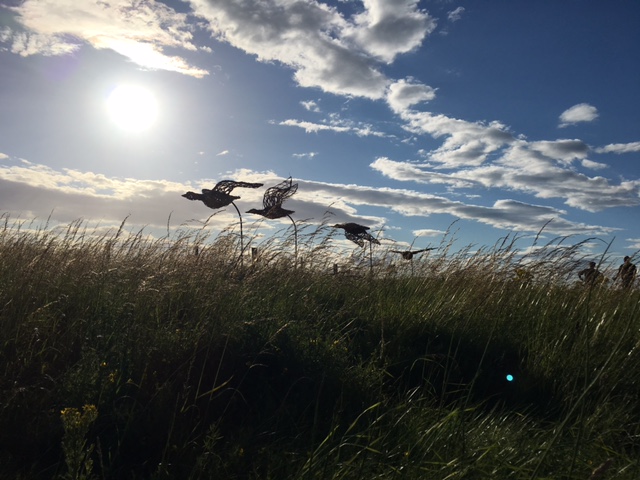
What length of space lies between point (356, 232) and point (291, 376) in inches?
176

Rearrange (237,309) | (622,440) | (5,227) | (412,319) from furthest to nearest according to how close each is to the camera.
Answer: (5,227)
(412,319)
(237,309)
(622,440)

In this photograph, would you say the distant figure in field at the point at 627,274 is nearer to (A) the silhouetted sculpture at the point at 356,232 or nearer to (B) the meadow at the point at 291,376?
(B) the meadow at the point at 291,376

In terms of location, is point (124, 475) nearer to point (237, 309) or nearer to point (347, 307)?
point (237, 309)

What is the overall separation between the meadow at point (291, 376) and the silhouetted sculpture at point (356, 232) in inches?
75.6

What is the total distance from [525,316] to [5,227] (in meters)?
5.60

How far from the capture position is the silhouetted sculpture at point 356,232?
7809mm

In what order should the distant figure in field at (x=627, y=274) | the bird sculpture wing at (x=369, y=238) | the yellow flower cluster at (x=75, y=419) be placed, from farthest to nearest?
the bird sculpture wing at (x=369, y=238) → the distant figure in field at (x=627, y=274) → the yellow flower cluster at (x=75, y=419)

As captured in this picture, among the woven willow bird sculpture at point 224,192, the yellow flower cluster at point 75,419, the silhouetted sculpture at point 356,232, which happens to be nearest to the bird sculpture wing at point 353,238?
the silhouetted sculpture at point 356,232

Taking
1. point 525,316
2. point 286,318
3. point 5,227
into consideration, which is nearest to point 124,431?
point 286,318

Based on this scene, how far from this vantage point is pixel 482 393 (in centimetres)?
409

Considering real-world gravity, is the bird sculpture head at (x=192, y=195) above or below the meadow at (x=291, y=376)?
above

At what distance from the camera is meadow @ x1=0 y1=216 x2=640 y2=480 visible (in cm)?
272

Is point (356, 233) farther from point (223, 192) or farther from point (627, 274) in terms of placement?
point (627, 274)

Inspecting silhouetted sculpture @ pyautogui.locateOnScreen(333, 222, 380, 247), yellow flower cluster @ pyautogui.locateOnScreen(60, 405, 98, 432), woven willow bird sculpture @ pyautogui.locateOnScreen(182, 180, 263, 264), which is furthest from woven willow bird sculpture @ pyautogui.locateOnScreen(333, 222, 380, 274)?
yellow flower cluster @ pyautogui.locateOnScreen(60, 405, 98, 432)
